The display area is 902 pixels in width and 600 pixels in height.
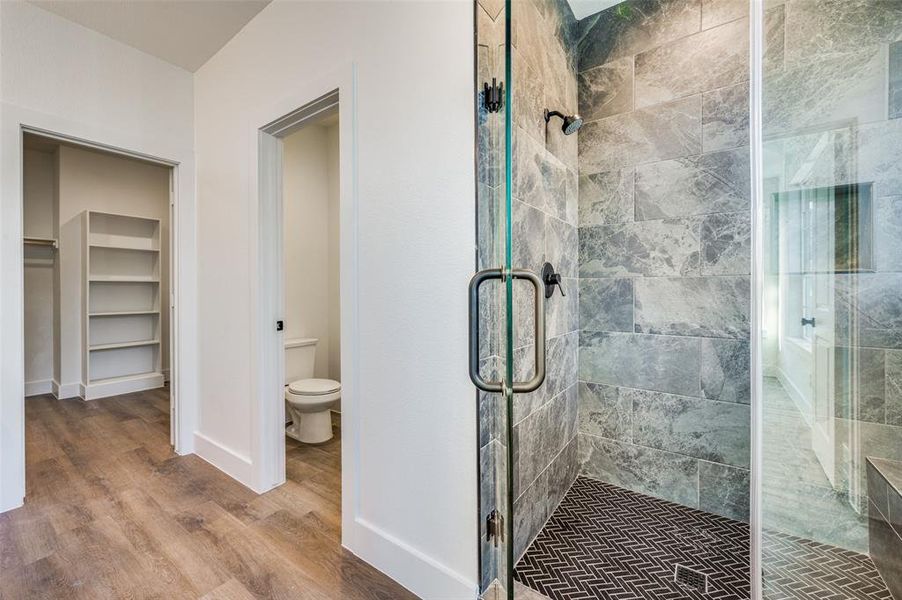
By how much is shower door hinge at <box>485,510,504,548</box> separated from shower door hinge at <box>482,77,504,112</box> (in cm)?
123

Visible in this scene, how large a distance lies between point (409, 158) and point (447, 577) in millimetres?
1485

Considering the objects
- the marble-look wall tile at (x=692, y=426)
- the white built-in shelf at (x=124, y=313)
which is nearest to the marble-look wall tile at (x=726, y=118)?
the marble-look wall tile at (x=692, y=426)

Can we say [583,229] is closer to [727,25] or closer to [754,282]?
[754,282]

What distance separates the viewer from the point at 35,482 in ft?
6.95

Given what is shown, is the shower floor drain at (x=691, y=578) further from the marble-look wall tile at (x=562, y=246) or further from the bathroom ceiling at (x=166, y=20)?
the bathroom ceiling at (x=166, y=20)

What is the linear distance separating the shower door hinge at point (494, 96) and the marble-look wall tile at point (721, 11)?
138 cm

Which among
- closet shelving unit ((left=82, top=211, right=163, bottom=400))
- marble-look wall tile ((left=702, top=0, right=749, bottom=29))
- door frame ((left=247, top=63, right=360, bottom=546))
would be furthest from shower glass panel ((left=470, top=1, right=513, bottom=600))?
closet shelving unit ((left=82, top=211, right=163, bottom=400))

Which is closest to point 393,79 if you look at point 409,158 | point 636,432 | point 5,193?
point 409,158

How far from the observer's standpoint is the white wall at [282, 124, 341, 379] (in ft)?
10.5

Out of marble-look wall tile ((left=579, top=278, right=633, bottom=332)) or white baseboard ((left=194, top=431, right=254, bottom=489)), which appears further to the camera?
white baseboard ((left=194, top=431, right=254, bottom=489))

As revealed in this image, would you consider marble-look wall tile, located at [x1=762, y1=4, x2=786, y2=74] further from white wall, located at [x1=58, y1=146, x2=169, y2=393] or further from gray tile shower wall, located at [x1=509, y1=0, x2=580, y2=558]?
white wall, located at [x1=58, y1=146, x2=169, y2=393]


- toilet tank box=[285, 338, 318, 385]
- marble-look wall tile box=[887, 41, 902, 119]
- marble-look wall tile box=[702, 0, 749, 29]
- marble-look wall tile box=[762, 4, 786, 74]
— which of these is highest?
marble-look wall tile box=[702, 0, 749, 29]

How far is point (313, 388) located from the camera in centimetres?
257

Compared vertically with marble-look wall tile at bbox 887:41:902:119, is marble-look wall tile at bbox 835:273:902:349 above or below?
below
